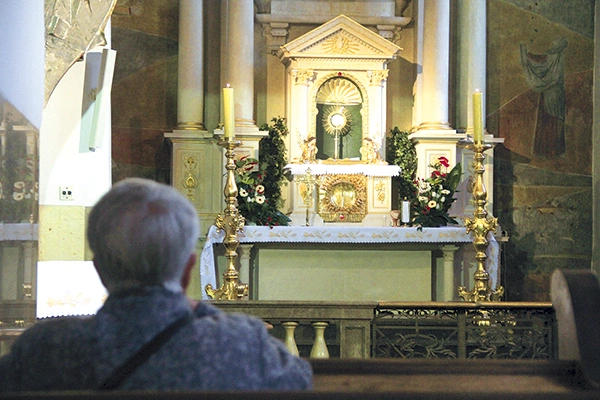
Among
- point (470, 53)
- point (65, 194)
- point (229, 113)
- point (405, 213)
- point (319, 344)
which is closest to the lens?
point (319, 344)

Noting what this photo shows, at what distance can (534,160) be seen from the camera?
12328mm

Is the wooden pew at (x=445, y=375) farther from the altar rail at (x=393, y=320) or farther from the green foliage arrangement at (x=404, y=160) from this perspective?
the green foliage arrangement at (x=404, y=160)

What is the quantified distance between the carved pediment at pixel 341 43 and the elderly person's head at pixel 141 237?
944 cm

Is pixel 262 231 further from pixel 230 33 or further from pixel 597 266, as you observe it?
pixel 597 266

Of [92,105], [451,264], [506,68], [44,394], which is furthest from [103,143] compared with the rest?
[506,68]

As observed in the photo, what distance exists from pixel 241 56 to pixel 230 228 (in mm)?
3469

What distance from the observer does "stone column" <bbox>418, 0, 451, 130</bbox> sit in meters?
11.5

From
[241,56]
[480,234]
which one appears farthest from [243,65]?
[480,234]

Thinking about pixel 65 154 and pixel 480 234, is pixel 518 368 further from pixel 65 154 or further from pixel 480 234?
pixel 480 234

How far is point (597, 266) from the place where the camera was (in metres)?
12.3

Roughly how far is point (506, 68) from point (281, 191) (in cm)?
335

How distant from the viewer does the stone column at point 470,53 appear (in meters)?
11.9

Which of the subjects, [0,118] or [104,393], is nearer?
[104,393]

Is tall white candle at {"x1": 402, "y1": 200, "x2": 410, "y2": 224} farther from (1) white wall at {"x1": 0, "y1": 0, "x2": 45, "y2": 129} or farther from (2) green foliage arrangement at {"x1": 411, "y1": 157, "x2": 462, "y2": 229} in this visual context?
(1) white wall at {"x1": 0, "y1": 0, "x2": 45, "y2": 129}
